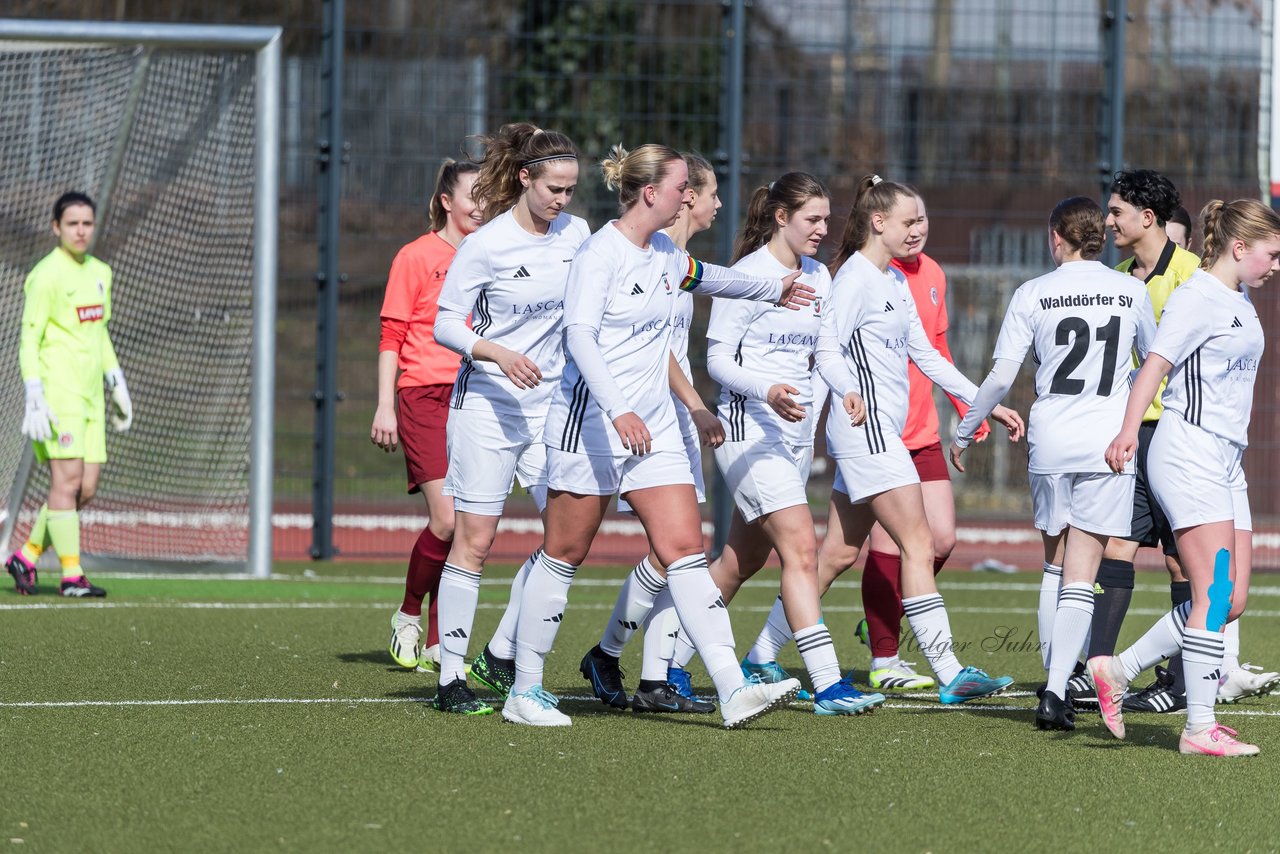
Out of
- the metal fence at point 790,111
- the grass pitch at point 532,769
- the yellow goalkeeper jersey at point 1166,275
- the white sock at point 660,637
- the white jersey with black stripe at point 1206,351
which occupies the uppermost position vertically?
the metal fence at point 790,111

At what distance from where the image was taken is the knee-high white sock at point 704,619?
18.8ft

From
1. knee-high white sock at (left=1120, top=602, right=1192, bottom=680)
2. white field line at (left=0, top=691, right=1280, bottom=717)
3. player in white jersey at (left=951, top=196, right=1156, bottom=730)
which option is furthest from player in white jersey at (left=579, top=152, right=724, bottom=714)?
knee-high white sock at (left=1120, top=602, right=1192, bottom=680)

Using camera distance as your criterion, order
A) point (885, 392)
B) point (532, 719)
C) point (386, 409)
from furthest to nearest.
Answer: point (386, 409), point (885, 392), point (532, 719)

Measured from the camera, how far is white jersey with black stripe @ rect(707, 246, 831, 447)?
6371 mm

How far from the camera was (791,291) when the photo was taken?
20.2ft

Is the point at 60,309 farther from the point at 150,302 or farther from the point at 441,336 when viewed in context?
the point at 441,336

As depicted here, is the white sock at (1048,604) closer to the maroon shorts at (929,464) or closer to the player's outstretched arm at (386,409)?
the maroon shorts at (929,464)

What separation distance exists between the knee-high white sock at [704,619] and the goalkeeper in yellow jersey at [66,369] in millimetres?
5111

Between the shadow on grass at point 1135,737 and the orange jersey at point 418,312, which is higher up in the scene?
the orange jersey at point 418,312

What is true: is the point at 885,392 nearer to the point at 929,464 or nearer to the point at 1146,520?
the point at 929,464

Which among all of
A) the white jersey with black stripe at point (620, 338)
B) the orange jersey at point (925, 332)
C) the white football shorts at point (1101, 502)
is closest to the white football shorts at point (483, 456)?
the white jersey with black stripe at point (620, 338)

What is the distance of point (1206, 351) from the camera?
551 centimetres

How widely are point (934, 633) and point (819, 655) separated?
0.73m

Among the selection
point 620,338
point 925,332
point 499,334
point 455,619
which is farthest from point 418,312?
point 925,332
